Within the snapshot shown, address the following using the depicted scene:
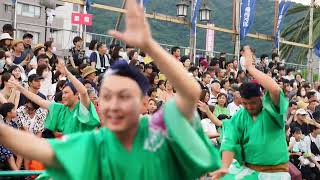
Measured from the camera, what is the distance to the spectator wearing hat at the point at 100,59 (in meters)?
11.4

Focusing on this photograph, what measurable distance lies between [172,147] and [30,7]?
2555 cm

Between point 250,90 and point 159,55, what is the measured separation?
340 cm

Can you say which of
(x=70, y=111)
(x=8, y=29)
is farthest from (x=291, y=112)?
(x=70, y=111)

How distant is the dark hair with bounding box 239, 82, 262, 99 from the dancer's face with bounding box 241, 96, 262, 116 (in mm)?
60

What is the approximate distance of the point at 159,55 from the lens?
9.94 ft

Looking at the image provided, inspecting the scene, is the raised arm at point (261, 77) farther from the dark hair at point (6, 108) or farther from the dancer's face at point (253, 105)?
the dark hair at point (6, 108)

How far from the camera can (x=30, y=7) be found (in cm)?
2778

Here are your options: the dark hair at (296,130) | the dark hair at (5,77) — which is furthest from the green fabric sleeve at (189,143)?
the dark hair at (296,130)

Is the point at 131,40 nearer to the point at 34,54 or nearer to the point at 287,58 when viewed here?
the point at 34,54

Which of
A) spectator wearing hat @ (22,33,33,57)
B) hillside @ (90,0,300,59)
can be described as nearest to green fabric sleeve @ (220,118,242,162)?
spectator wearing hat @ (22,33,33,57)

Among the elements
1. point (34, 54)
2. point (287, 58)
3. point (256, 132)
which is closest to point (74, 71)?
point (34, 54)

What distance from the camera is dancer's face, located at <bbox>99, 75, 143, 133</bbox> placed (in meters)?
3.15

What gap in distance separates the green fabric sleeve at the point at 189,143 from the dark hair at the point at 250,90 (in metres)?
3.06

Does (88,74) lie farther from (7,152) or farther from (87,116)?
(87,116)
